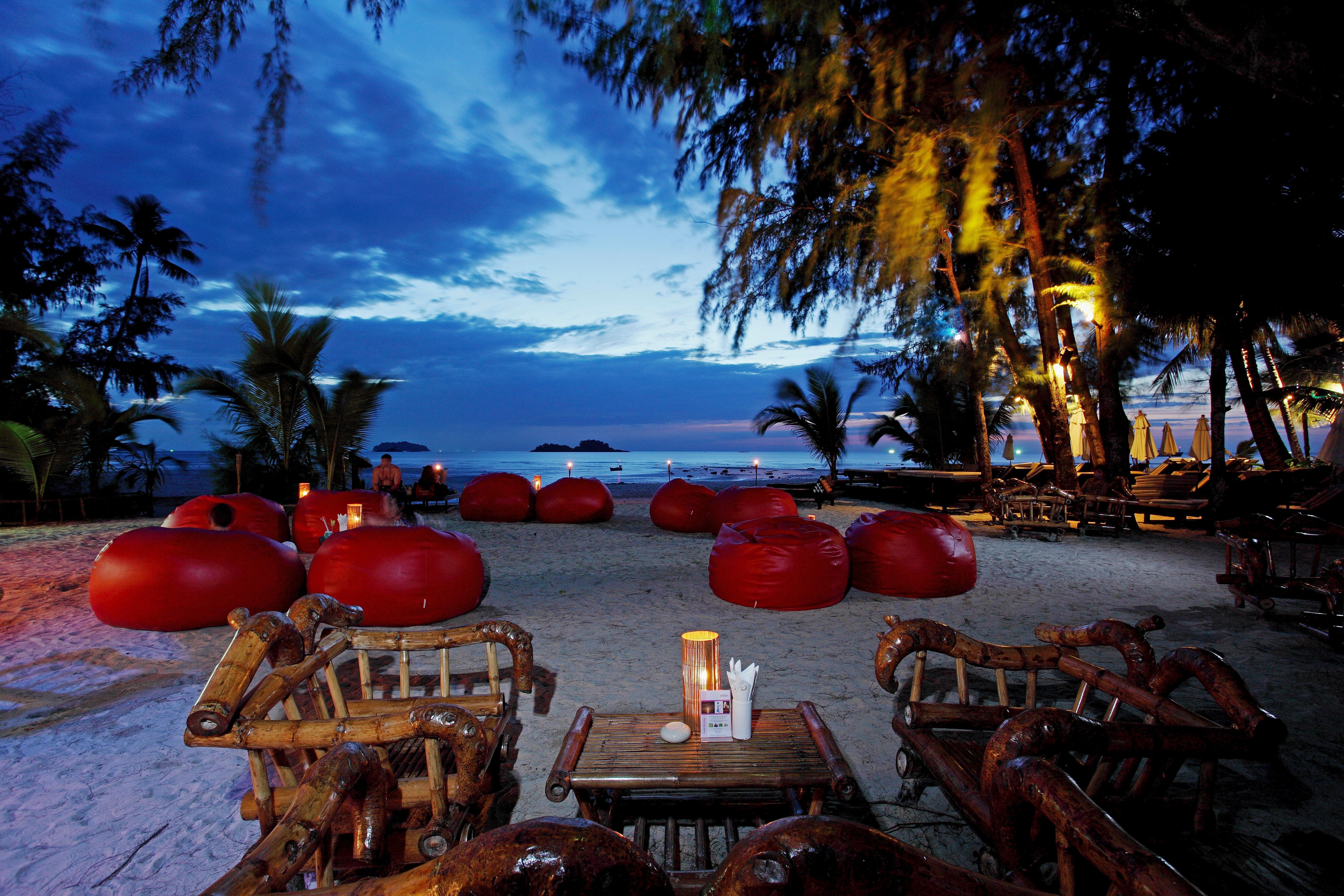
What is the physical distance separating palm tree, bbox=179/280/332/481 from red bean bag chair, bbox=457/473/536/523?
171 inches

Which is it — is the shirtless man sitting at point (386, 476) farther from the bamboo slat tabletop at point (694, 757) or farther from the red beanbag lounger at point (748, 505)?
the bamboo slat tabletop at point (694, 757)

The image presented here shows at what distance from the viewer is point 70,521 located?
11.4 metres

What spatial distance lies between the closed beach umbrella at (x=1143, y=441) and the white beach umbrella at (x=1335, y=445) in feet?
19.5

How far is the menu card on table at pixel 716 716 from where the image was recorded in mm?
2115

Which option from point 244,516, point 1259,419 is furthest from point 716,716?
point 1259,419

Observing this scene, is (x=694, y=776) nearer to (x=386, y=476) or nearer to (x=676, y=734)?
(x=676, y=734)

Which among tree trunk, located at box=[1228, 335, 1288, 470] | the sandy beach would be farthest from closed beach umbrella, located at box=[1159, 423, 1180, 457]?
the sandy beach

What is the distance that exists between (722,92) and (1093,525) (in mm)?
9441

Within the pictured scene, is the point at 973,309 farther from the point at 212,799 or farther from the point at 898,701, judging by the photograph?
the point at 212,799

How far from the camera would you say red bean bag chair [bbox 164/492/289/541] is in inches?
248

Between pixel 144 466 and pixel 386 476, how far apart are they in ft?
22.2

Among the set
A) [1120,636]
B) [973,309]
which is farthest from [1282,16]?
[973,309]

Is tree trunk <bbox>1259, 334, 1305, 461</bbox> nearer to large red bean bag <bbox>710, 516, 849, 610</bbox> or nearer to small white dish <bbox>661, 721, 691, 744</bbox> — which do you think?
large red bean bag <bbox>710, 516, 849, 610</bbox>

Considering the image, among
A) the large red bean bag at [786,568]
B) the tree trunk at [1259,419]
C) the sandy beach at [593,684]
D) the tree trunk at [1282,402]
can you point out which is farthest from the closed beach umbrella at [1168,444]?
the large red bean bag at [786,568]
